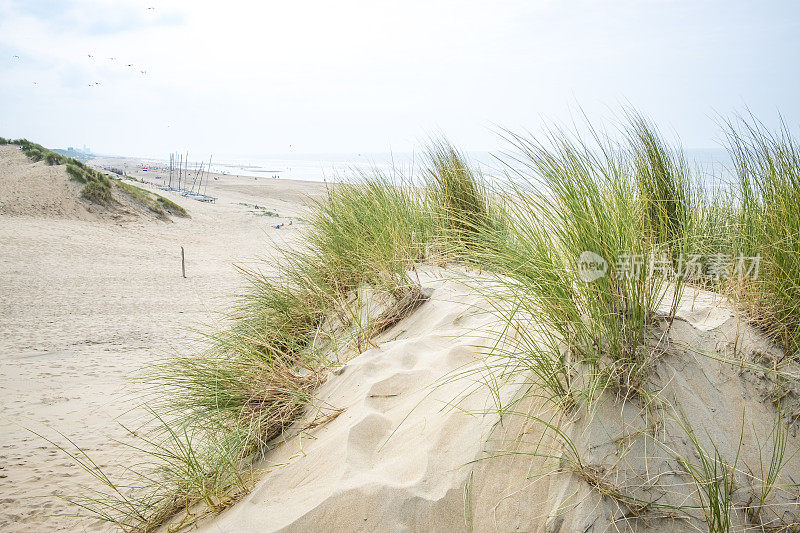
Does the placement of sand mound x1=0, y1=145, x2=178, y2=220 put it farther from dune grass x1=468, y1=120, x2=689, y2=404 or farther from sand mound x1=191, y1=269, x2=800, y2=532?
dune grass x1=468, y1=120, x2=689, y2=404

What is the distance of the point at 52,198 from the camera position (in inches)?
648

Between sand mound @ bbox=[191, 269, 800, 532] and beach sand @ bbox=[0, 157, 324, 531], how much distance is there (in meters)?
1.34

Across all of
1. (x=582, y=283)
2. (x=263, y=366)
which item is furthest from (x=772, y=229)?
(x=263, y=366)

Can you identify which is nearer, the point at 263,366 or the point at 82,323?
the point at 263,366

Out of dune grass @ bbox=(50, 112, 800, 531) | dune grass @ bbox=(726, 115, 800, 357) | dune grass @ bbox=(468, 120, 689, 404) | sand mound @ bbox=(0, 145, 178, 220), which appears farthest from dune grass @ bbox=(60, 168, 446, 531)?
sand mound @ bbox=(0, 145, 178, 220)

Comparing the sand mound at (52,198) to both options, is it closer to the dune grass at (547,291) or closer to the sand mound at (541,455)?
the dune grass at (547,291)

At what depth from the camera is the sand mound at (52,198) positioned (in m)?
15.7

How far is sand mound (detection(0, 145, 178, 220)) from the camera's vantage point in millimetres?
15689

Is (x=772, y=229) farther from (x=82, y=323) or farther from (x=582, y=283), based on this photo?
(x=82, y=323)

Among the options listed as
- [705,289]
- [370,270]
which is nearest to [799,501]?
[705,289]

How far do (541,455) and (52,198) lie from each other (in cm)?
1920

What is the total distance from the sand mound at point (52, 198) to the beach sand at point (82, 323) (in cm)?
27

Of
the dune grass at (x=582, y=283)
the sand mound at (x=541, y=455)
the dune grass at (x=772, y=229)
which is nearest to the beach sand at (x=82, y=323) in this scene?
the sand mound at (x=541, y=455)

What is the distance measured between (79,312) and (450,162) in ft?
21.5
